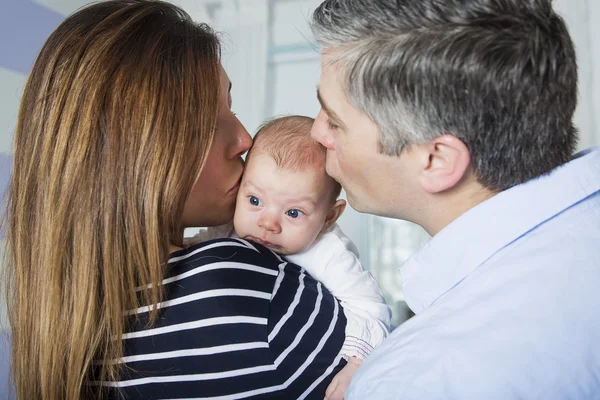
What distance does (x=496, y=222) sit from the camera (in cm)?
99

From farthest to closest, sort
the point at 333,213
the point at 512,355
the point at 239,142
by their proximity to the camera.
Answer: the point at 333,213, the point at 239,142, the point at 512,355

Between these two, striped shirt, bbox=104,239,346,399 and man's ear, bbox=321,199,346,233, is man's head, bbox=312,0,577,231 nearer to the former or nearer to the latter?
striped shirt, bbox=104,239,346,399

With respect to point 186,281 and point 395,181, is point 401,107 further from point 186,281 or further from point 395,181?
point 186,281

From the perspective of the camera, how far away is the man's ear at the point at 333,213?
1.59m

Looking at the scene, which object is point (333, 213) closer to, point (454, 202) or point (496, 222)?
point (454, 202)

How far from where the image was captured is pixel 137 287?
3.97 feet

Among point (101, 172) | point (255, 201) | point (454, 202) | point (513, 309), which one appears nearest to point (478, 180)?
point (454, 202)

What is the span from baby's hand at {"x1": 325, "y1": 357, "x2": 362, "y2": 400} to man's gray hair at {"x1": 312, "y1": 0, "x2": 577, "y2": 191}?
19.4 inches

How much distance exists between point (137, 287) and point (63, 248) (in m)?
0.17

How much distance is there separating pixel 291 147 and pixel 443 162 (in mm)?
501

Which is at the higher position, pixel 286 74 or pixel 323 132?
pixel 323 132

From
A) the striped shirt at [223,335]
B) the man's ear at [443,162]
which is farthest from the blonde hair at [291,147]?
the man's ear at [443,162]

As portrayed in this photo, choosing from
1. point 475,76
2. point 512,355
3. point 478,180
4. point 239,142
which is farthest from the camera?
point 239,142

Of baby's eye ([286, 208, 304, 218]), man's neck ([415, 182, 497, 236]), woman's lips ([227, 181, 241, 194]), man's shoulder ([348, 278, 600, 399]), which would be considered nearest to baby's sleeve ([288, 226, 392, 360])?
baby's eye ([286, 208, 304, 218])
